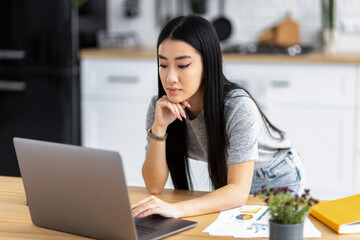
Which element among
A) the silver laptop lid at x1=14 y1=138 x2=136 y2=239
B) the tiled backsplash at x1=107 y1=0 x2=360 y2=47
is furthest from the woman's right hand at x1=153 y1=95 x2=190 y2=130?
the tiled backsplash at x1=107 y1=0 x2=360 y2=47

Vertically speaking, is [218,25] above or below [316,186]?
above

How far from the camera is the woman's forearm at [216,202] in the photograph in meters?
1.52

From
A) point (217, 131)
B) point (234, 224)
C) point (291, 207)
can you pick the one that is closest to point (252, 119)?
point (217, 131)

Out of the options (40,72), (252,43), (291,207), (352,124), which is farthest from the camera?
(252,43)

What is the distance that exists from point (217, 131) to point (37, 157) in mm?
607

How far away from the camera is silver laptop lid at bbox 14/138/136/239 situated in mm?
1266

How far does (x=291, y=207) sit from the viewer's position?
1192mm

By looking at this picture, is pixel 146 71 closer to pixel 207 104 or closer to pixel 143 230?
pixel 207 104

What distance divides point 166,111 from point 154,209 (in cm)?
43

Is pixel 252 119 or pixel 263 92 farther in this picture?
pixel 263 92

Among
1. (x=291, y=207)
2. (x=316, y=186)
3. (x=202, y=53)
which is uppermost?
(x=202, y=53)

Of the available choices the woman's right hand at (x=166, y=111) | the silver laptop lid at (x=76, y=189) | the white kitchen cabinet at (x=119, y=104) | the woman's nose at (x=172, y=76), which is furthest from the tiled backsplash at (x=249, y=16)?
the silver laptop lid at (x=76, y=189)

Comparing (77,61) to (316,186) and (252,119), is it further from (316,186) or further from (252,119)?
(252,119)

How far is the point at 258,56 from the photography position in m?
3.54
